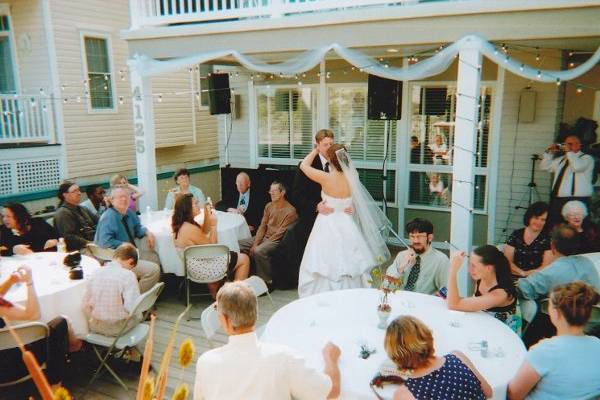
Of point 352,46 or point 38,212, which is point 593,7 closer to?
point 352,46

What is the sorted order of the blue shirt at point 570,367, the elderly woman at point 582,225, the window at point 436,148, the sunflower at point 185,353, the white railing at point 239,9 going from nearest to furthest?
the sunflower at point 185,353 < the blue shirt at point 570,367 < the elderly woman at point 582,225 < the white railing at point 239,9 < the window at point 436,148

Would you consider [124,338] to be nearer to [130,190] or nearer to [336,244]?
[336,244]

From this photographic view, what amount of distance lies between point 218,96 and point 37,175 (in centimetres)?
A: 362

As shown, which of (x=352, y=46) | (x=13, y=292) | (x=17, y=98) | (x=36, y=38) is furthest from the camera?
(x=36, y=38)

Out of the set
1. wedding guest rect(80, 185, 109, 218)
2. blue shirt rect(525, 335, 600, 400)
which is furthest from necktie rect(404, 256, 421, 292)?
wedding guest rect(80, 185, 109, 218)

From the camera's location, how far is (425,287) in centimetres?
439

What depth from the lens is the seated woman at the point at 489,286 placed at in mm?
3529

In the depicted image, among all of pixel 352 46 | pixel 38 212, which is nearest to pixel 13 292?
pixel 352 46

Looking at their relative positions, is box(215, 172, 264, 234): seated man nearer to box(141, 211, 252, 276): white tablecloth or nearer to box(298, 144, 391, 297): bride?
box(141, 211, 252, 276): white tablecloth

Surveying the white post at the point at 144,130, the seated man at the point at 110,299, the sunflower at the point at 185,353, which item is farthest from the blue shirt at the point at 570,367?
the white post at the point at 144,130

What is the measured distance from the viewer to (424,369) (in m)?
2.39

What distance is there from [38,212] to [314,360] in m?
7.86

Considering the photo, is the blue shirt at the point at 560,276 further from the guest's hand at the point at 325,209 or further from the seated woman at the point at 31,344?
the seated woman at the point at 31,344

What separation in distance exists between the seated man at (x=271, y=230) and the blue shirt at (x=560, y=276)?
10.5 ft
